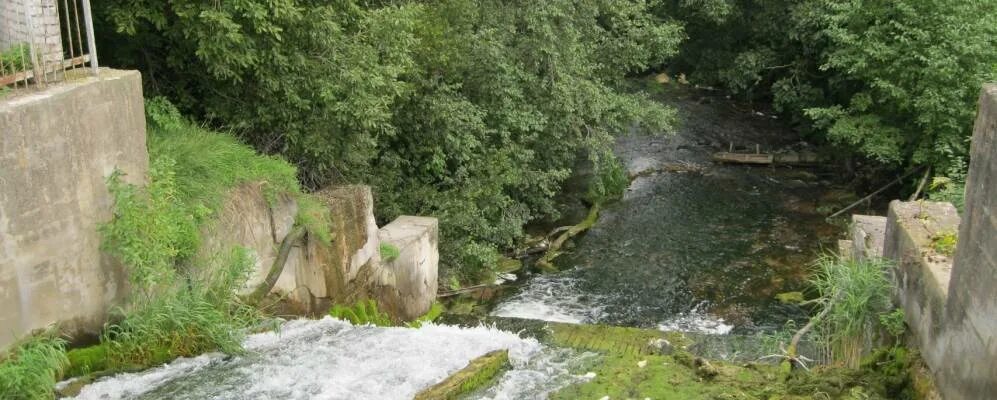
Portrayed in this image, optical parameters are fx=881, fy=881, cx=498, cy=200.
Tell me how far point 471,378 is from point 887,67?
1156 centimetres

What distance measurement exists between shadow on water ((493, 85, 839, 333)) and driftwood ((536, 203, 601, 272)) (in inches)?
7.5

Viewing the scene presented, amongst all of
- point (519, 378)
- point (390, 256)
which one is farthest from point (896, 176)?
point (519, 378)

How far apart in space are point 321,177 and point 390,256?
1311mm

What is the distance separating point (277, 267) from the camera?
834cm

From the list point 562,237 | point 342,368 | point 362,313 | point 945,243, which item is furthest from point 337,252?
point 562,237

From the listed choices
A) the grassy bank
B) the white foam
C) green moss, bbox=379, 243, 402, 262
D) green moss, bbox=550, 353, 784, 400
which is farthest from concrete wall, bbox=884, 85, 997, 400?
→ green moss, bbox=379, 243, 402, 262

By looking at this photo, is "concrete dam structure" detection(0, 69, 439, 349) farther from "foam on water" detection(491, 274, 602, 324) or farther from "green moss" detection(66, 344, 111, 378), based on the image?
"foam on water" detection(491, 274, 602, 324)

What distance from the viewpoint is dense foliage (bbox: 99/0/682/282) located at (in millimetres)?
8992

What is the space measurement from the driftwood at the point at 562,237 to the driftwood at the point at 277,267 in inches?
242

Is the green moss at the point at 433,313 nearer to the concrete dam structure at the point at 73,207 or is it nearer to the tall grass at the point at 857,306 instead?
the concrete dam structure at the point at 73,207

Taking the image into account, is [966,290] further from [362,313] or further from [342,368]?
[362,313]

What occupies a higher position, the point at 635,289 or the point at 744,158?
the point at 744,158

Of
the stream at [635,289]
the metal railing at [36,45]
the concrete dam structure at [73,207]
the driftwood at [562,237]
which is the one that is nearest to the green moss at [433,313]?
the stream at [635,289]

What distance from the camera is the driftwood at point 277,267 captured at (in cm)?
812
